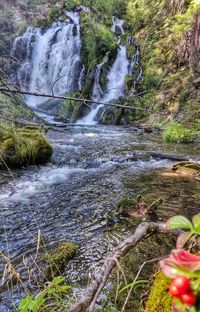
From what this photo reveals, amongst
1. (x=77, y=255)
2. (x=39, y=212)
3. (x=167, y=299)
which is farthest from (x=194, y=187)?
(x=167, y=299)

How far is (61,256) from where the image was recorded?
3.89 metres

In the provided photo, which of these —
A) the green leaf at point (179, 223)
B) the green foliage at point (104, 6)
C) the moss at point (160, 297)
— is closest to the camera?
the green leaf at point (179, 223)

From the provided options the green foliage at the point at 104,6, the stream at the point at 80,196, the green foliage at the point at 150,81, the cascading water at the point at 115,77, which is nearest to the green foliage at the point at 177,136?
the stream at the point at 80,196

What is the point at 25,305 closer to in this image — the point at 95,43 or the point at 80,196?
the point at 80,196

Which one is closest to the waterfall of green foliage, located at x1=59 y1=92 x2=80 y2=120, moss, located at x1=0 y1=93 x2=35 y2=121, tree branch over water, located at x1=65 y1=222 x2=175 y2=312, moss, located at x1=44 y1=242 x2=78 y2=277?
green foliage, located at x1=59 y1=92 x2=80 y2=120

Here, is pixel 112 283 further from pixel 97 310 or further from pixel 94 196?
pixel 94 196

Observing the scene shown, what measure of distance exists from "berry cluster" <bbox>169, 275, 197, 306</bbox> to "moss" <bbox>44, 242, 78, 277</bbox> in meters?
3.18

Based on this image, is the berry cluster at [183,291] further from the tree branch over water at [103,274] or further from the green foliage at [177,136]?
the green foliage at [177,136]

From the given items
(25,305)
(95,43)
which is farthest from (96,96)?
(25,305)

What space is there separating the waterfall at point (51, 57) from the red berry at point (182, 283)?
911 inches

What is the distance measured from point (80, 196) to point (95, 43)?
19.7 metres

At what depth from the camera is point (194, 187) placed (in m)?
7.17

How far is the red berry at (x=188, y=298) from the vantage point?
592mm

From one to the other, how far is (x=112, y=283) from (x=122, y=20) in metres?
28.3
